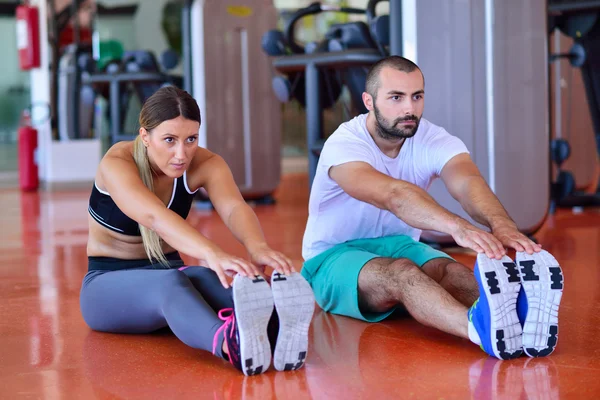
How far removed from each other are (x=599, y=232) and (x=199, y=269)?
9.96ft

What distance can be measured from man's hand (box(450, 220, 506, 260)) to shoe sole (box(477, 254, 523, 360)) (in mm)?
23

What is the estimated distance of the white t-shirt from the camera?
8.77 ft

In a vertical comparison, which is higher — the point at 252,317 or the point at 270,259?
the point at 270,259

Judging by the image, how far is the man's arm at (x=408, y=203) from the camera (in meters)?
2.15

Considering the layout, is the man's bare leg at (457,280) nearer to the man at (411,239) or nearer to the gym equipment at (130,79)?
the man at (411,239)

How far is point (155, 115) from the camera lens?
225 cm

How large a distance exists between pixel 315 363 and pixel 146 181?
0.73 metres

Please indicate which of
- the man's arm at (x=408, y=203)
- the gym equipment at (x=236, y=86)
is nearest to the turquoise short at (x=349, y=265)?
the man's arm at (x=408, y=203)

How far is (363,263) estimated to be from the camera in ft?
8.41

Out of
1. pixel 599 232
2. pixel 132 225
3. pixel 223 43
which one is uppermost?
pixel 223 43

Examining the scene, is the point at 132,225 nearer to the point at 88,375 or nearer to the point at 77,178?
the point at 88,375

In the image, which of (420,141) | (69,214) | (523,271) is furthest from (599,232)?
(69,214)

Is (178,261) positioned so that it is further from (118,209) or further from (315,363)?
(315,363)

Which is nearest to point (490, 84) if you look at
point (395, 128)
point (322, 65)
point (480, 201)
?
point (322, 65)
